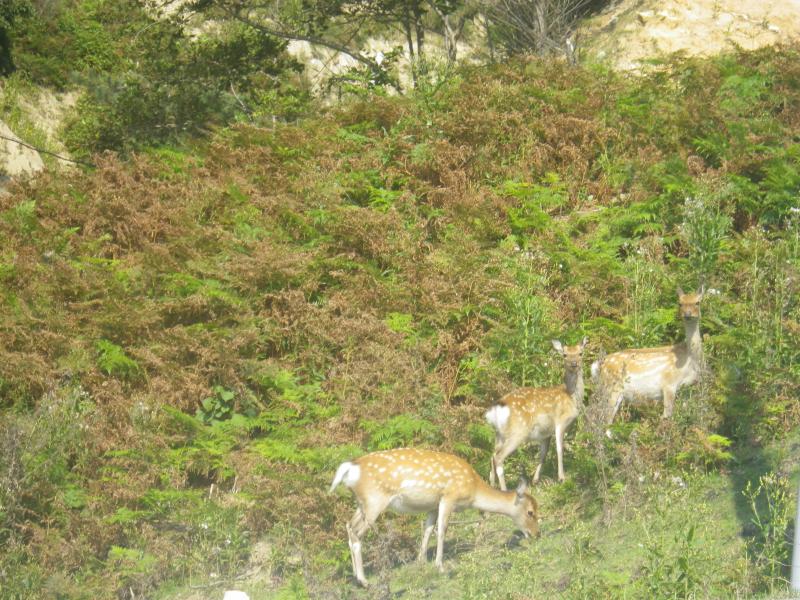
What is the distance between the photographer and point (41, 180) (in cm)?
1606

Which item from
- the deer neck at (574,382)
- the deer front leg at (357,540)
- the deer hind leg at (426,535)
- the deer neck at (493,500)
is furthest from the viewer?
the deer neck at (574,382)

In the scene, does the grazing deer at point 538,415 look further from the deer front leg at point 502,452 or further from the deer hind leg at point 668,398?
the deer hind leg at point 668,398

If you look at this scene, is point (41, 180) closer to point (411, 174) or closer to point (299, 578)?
point (411, 174)

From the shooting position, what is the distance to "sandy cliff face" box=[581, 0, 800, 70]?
19422mm

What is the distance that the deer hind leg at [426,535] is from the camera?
888 centimetres

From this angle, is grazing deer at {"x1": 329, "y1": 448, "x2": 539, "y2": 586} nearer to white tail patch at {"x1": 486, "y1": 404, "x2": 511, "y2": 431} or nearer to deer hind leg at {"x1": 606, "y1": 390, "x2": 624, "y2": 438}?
white tail patch at {"x1": 486, "y1": 404, "x2": 511, "y2": 431}

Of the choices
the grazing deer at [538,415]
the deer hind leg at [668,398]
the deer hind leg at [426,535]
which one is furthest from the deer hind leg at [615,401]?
the deer hind leg at [426,535]

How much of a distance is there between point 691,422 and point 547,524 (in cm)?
161

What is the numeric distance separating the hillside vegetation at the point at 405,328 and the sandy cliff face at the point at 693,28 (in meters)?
3.14

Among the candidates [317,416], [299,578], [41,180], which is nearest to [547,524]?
[299,578]

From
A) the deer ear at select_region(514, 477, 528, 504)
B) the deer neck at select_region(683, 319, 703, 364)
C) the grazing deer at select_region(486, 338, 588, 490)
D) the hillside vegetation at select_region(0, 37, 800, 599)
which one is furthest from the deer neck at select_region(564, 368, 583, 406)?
the deer ear at select_region(514, 477, 528, 504)

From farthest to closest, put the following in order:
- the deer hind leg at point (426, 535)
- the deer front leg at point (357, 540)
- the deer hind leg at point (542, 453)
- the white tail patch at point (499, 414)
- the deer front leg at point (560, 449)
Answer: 1. the deer hind leg at point (542, 453)
2. the deer front leg at point (560, 449)
3. the white tail patch at point (499, 414)
4. the deer hind leg at point (426, 535)
5. the deer front leg at point (357, 540)

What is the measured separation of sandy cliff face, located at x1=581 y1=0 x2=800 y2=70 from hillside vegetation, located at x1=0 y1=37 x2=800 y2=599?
3136mm

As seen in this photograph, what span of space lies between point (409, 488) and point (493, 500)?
79 cm
